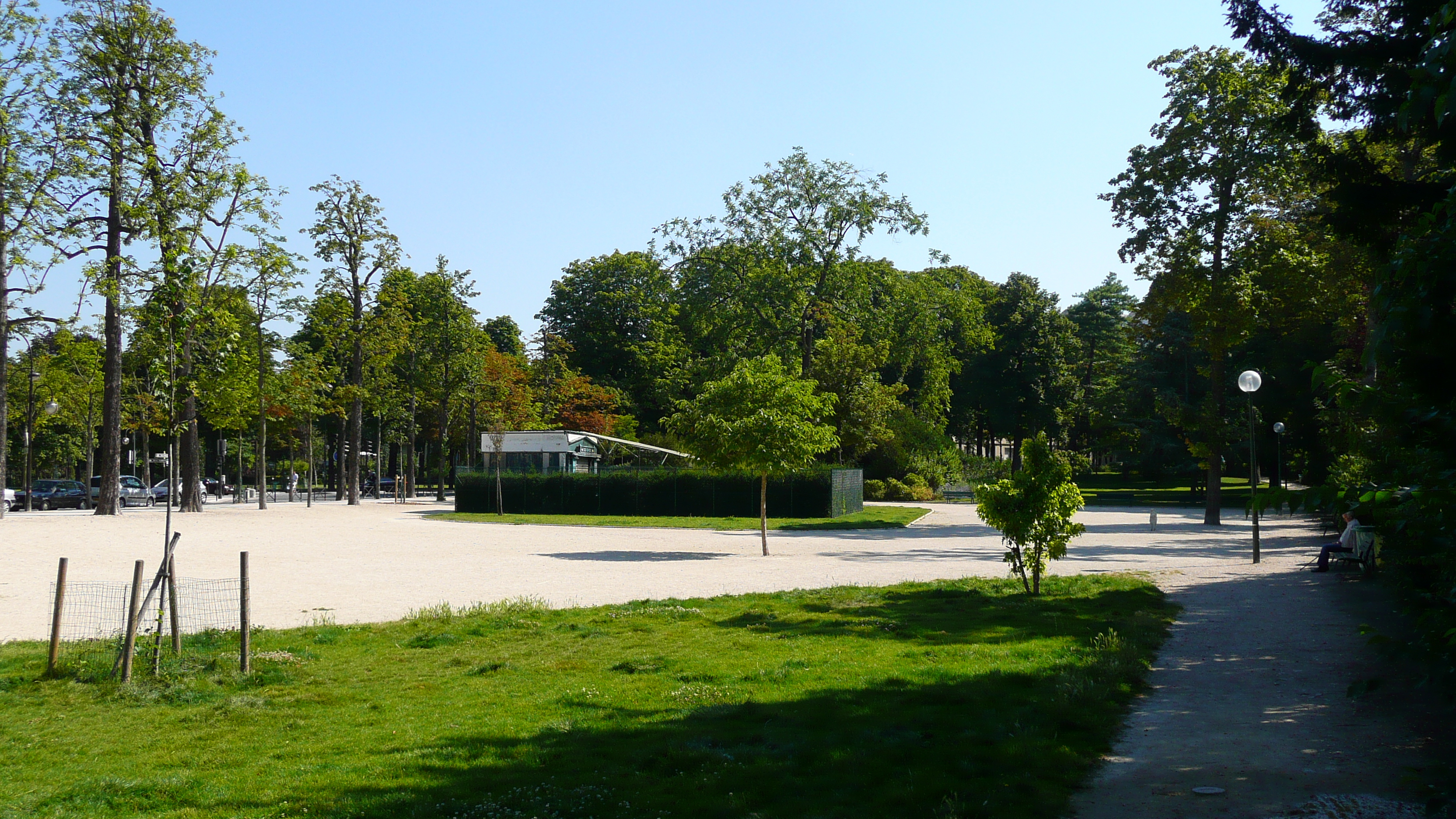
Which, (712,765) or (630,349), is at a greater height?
(630,349)

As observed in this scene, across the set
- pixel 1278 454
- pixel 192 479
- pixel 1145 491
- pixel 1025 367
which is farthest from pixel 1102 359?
pixel 192 479

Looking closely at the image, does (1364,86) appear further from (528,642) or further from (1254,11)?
(528,642)

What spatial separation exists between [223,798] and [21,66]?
3703cm

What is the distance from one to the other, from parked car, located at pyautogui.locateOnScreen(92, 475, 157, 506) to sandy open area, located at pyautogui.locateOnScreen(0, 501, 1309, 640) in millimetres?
16584

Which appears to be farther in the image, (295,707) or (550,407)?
(550,407)

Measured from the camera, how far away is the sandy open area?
16031 millimetres

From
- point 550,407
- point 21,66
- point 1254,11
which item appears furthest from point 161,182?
point 550,407

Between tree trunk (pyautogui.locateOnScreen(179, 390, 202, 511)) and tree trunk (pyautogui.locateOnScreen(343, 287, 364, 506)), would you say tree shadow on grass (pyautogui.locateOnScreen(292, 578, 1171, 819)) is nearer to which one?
tree trunk (pyautogui.locateOnScreen(179, 390, 202, 511))

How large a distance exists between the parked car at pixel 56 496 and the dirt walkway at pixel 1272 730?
5142cm

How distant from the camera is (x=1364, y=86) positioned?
11.5 metres

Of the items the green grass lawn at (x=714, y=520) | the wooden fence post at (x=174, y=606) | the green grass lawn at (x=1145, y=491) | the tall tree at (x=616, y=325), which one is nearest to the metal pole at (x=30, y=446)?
the green grass lawn at (x=714, y=520)

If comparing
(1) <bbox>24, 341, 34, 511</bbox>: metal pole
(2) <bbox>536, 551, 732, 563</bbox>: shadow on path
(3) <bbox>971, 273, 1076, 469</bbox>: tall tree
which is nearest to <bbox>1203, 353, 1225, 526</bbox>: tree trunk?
(2) <bbox>536, 551, 732, 563</bbox>: shadow on path

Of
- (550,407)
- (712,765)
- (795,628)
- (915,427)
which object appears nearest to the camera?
(712,765)

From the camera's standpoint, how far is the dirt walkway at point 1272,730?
18.1 ft
